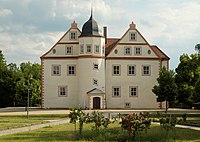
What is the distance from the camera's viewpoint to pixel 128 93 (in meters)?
63.8

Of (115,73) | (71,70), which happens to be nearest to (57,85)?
(71,70)

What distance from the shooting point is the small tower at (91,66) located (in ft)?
201

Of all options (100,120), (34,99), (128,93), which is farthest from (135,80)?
(100,120)

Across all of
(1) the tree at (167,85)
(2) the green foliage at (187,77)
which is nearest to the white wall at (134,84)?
(2) the green foliage at (187,77)

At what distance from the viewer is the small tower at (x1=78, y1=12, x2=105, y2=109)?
61406mm

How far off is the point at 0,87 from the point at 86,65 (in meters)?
22.4

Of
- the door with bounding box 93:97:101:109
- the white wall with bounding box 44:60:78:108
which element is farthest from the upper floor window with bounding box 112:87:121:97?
the white wall with bounding box 44:60:78:108

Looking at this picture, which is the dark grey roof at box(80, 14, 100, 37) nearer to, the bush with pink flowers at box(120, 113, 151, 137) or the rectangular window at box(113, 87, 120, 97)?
the rectangular window at box(113, 87, 120, 97)

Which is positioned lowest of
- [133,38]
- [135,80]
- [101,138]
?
[101,138]

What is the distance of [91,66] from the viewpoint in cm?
6191

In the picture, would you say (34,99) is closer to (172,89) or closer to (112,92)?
(112,92)

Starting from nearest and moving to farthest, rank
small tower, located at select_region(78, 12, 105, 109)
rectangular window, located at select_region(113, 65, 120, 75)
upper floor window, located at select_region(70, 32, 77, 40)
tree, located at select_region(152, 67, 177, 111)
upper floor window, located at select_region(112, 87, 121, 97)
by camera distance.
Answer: tree, located at select_region(152, 67, 177, 111) < small tower, located at select_region(78, 12, 105, 109) < upper floor window, located at select_region(112, 87, 121, 97) < rectangular window, located at select_region(113, 65, 120, 75) < upper floor window, located at select_region(70, 32, 77, 40)

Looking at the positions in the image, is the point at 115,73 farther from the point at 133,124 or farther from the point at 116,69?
the point at 133,124

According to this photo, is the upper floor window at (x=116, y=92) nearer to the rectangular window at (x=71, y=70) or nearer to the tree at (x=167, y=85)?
the rectangular window at (x=71, y=70)
